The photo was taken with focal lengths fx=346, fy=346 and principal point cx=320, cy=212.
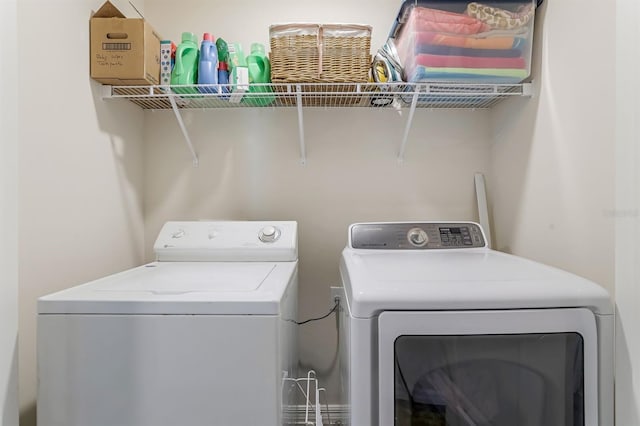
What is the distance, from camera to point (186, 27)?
6.07ft

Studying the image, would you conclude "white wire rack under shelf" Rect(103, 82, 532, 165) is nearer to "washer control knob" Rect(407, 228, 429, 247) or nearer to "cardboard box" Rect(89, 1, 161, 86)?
"cardboard box" Rect(89, 1, 161, 86)

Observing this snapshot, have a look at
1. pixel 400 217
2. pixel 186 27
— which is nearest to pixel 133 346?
pixel 400 217

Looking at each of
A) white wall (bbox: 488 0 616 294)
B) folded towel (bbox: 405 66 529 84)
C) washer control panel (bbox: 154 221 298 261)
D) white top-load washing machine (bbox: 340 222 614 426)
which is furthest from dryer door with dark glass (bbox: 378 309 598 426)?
folded towel (bbox: 405 66 529 84)

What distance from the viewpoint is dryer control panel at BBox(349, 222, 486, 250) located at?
4.86 ft

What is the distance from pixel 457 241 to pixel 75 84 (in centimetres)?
168

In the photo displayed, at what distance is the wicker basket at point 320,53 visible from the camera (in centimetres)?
144

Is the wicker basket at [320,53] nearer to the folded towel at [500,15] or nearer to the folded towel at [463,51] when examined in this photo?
the folded towel at [463,51]

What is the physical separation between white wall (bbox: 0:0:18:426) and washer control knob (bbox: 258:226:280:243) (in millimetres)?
852

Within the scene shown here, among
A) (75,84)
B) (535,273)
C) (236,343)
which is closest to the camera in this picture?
(236,343)

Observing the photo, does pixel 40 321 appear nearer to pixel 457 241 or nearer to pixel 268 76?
pixel 268 76

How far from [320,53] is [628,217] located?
3.91 feet

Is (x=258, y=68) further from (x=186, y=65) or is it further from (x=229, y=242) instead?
(x=229, y=242)

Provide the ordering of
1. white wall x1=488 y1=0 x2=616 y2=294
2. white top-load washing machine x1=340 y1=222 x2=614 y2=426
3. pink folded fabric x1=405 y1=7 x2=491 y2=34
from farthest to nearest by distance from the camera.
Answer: pink folded fabric x1=405 y1=7 x2=491 y2=34, white wall x1=488 y1=0 x2=616 y2=294, white top-load washing machine x1=340 y1=222 x2=614 y2=426

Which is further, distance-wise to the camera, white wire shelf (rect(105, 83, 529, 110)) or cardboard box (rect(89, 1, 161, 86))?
white wire shelf (rect(105, 83, 529, 110))
